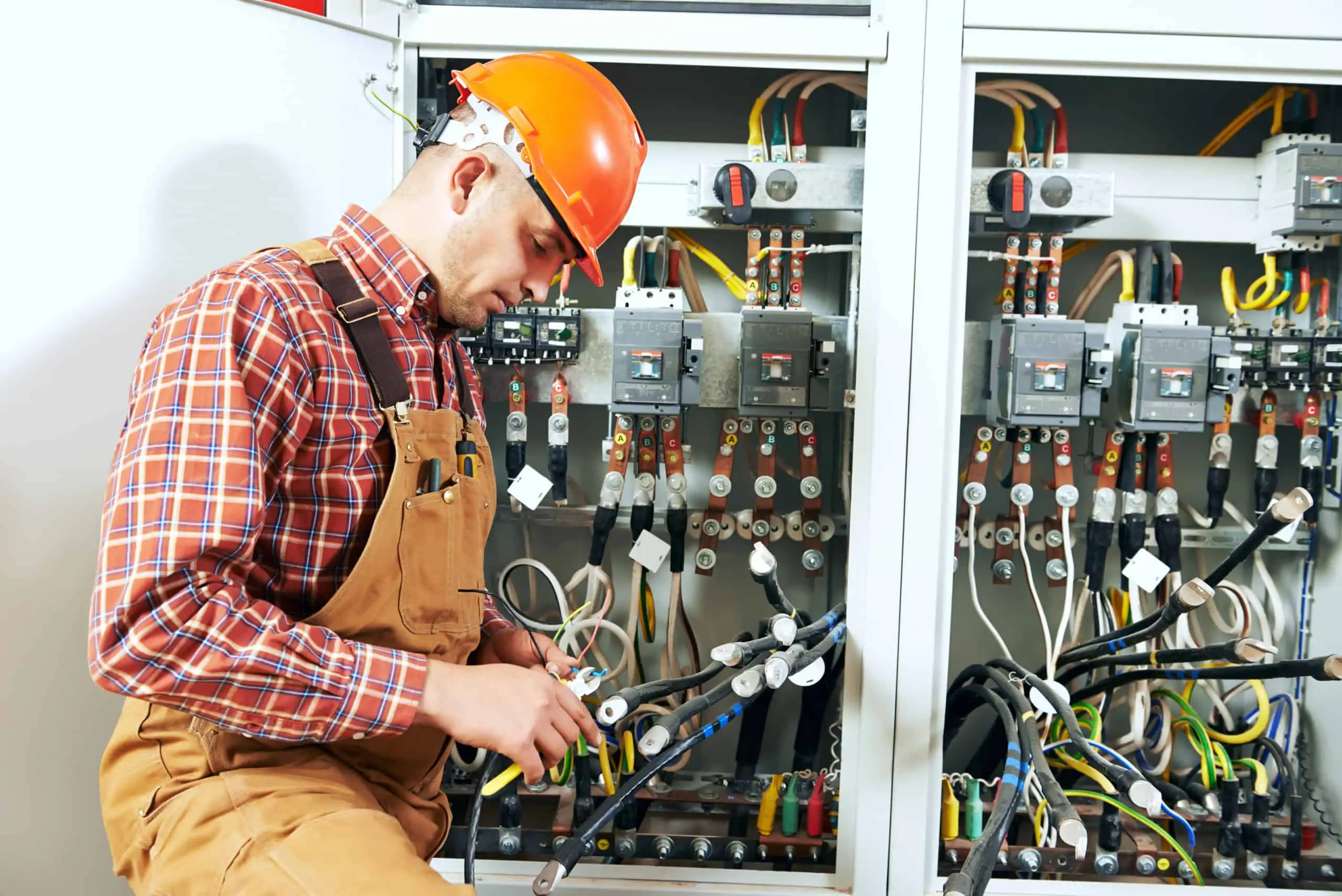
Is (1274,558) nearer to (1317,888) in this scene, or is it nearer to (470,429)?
(1317,888)

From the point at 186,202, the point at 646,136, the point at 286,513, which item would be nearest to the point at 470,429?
the point at 286,513

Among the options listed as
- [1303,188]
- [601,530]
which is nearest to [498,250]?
[601,530]

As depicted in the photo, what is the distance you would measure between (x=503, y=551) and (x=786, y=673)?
0.93 m

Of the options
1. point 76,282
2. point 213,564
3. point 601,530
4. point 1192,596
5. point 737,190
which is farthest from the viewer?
point 601,530

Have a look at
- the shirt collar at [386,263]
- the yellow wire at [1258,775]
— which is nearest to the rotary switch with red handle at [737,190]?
the shirt collar at [386,263]

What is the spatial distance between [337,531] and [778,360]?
0.90 m

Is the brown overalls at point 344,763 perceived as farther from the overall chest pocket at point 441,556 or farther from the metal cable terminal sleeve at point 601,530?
the metal cable terminal sleeve at point 601,530

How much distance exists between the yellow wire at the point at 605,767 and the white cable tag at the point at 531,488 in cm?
45

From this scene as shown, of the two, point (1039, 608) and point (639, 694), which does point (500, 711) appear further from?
point (1039, 608)

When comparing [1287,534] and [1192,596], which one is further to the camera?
[1287,534]

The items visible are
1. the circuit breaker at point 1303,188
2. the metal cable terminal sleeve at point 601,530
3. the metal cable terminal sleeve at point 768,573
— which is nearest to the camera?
the metal cable terminal sleeve at point 768,573

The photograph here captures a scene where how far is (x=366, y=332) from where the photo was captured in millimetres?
933

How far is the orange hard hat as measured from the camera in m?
0.99

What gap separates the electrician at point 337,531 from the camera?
2.55 feet
